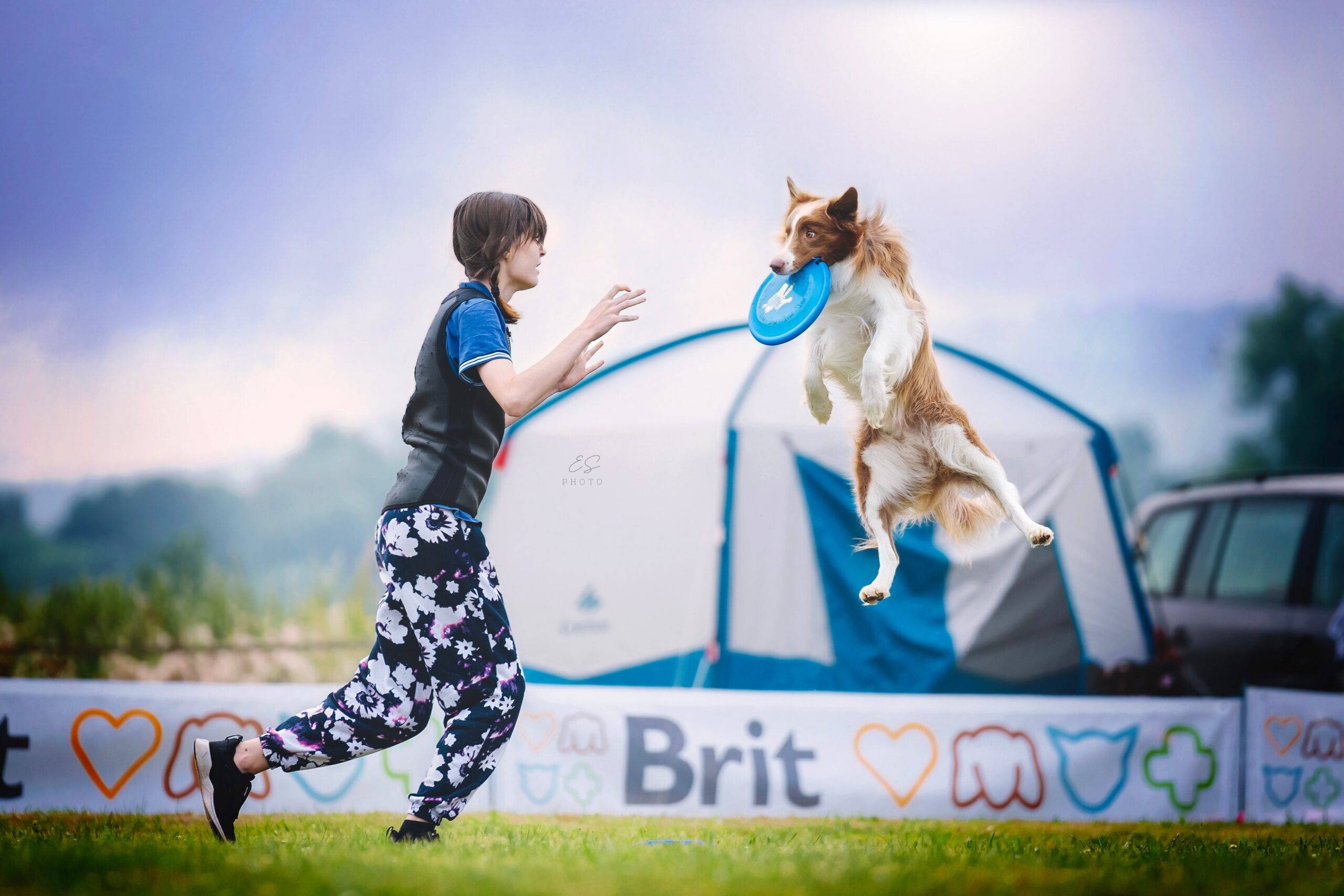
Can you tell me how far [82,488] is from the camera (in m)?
9.11

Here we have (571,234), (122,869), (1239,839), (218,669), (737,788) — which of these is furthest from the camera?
(218,669)

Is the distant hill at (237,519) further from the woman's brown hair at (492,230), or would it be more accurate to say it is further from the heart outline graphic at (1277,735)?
the heart outline graphic at (1277,735)

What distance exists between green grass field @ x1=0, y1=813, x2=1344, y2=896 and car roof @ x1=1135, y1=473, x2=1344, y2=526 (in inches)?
80.5

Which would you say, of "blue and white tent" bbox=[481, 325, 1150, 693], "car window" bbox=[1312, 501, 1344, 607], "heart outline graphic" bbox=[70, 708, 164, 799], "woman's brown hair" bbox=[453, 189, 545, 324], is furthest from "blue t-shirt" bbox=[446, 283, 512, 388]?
"car window" bbox=[1312, 501, 1344, 607]

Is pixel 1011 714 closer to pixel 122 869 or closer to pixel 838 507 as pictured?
pixel 838 507

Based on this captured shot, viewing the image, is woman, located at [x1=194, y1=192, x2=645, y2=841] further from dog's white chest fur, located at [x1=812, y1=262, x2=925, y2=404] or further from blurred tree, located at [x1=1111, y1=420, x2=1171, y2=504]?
blurred tree, located at [x1=1111, y1=420, x2=1171, y2=504]

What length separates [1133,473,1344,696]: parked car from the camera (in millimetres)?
4672

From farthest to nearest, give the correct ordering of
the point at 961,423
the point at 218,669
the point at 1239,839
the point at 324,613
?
the point at 324,613, the point at 218,669, the point at 1239,839, the point at 961,423

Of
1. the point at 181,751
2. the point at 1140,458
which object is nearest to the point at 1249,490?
the point at 181,751

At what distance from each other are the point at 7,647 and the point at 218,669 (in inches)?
42.9

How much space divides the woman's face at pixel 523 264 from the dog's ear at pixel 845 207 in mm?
733

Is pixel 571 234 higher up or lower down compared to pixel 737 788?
higher up

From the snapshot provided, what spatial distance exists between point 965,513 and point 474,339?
1.19 meters

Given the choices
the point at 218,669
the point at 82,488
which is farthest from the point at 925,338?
the point at 82,488
